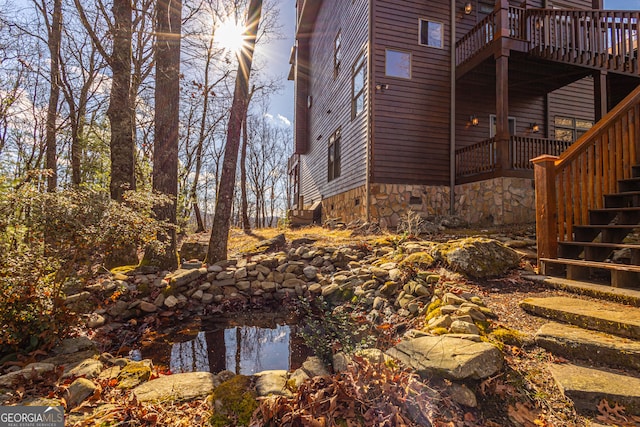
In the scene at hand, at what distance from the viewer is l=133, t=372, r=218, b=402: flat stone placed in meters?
2.06

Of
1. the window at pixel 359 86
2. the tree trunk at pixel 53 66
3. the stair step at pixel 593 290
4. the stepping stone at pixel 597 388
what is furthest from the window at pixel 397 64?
the tree trunk at pixel 53 66

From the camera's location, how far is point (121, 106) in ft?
17.4

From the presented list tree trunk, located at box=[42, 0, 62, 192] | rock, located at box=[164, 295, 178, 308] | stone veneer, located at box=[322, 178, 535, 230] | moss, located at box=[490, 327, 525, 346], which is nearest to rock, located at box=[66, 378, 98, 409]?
rock, located at box=[164, 295, 178, 308]

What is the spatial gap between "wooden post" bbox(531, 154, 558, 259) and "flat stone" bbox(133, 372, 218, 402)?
403cm

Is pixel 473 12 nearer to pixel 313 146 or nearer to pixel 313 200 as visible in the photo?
pixel 313 146

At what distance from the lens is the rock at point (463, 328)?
2428mm

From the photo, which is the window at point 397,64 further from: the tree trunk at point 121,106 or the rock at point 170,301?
the rock at point 170,301

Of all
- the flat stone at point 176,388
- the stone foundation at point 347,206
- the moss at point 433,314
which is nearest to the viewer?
the flat stone at point 176,388

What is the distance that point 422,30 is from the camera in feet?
29.1

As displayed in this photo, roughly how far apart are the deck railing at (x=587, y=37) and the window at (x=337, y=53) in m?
5.91

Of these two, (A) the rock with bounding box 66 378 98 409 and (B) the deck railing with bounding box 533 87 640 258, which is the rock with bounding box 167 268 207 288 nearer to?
(A) the rock with bounding box 66 378 98 409

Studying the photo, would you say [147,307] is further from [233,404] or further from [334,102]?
[334,102]

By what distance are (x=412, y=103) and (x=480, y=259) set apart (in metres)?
6.22

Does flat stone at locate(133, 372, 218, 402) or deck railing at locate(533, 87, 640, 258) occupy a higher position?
deck railing at locate(533, 87, 640, 258)
